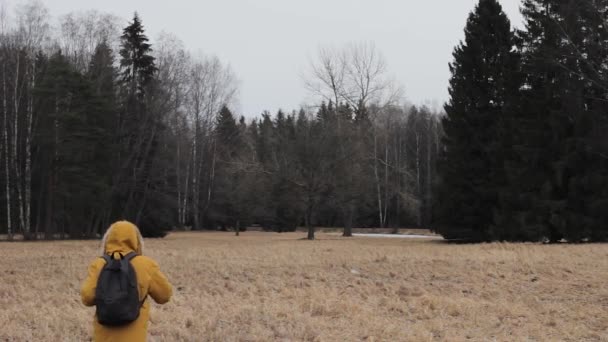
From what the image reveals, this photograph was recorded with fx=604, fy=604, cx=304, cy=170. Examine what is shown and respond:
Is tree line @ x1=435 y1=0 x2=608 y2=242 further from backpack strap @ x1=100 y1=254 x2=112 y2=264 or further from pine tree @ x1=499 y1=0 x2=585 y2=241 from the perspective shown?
backpack strap @ x1=100 y1=254 x2=112 y2=264

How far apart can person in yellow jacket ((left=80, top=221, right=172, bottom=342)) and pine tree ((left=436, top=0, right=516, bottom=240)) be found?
31.6 metres

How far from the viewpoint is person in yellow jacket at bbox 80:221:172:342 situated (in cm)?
416

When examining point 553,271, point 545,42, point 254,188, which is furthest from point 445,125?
point 553,271

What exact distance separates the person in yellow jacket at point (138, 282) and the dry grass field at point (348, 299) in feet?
10.9

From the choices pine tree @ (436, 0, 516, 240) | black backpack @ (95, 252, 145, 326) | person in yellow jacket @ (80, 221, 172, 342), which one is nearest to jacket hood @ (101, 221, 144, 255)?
person in yellow jacket @ (80, 221, 172, 342)

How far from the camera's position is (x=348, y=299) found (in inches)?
419

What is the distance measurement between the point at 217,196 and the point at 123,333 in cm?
5549

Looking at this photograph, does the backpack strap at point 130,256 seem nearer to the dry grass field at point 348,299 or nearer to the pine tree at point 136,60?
the dry grass field at point 348,299

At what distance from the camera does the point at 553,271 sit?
14445mm

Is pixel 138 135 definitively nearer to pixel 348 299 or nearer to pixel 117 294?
pixel 348 299

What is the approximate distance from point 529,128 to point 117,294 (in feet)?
99.4

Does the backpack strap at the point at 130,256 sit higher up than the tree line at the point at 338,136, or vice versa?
the tree line at the point at 338,136

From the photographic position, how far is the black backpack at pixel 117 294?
4012mm

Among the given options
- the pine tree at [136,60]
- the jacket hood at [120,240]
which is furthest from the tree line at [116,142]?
the jacket hood at [120,240]
